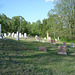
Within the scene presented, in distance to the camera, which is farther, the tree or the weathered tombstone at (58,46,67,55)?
the tree

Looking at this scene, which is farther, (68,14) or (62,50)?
(68,14)

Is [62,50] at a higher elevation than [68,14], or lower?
lower

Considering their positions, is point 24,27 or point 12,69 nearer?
point 12,69

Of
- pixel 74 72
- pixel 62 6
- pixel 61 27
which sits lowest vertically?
pixel 74 72

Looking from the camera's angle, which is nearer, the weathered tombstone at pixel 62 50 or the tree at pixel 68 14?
the weathered tombstone at pixel 62 50

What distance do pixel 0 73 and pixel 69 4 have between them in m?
29.6

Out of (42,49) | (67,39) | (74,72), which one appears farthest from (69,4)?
(74,72)

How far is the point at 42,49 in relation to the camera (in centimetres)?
1170

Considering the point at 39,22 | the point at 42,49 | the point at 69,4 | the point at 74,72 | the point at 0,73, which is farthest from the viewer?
the point at 39,22

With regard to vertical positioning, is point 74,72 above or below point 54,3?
below

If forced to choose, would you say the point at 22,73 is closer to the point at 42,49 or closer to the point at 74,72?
the point at 74,72

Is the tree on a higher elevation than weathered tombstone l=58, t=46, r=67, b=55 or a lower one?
higher

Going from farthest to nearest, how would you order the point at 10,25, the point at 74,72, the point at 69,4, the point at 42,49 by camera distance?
1. the point at 10,25
2. the point at 69,4
3. the point at 42,49
4. the point at 74,72

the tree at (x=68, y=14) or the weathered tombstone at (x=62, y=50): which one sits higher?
the tree at (x=68, y=14)
